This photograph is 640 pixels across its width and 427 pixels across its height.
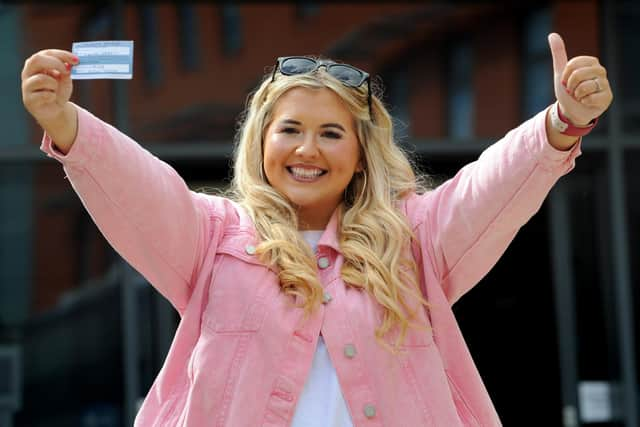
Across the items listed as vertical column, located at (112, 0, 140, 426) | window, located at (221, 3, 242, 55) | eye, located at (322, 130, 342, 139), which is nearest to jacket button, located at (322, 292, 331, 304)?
eye, located at (322, 130, 342, 139)

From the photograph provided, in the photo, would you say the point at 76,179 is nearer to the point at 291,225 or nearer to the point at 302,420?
the point at 291,225

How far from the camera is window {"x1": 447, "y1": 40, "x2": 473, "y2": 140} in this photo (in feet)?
20.0

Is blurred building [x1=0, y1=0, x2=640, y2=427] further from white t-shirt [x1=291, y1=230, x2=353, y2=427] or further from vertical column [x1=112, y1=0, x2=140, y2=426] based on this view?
white t-shirt [x1=291, y1=230, x2=353, y2=427]

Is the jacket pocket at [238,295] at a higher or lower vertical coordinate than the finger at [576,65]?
lower

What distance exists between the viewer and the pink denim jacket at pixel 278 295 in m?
2.32

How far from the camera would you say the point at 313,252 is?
2574 millimetres

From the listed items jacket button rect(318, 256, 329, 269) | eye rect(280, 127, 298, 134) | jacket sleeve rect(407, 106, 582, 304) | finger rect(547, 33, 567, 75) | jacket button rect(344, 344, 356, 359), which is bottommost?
Result: jacket button rect(344, 344, 356, 359)

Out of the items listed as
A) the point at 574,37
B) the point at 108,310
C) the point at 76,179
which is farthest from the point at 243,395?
the point at 574,37

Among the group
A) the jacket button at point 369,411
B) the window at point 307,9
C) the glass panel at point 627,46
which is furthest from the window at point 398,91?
the jacket button at point 369,411

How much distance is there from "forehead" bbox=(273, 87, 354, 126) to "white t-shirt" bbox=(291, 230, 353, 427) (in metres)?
0.52

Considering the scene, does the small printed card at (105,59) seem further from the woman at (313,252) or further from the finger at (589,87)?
the finger at (589,87)

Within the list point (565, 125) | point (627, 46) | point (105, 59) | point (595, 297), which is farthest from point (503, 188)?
point (627, 46)

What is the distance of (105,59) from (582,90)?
997 millimetres

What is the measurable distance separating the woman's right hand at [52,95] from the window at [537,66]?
412 cm
